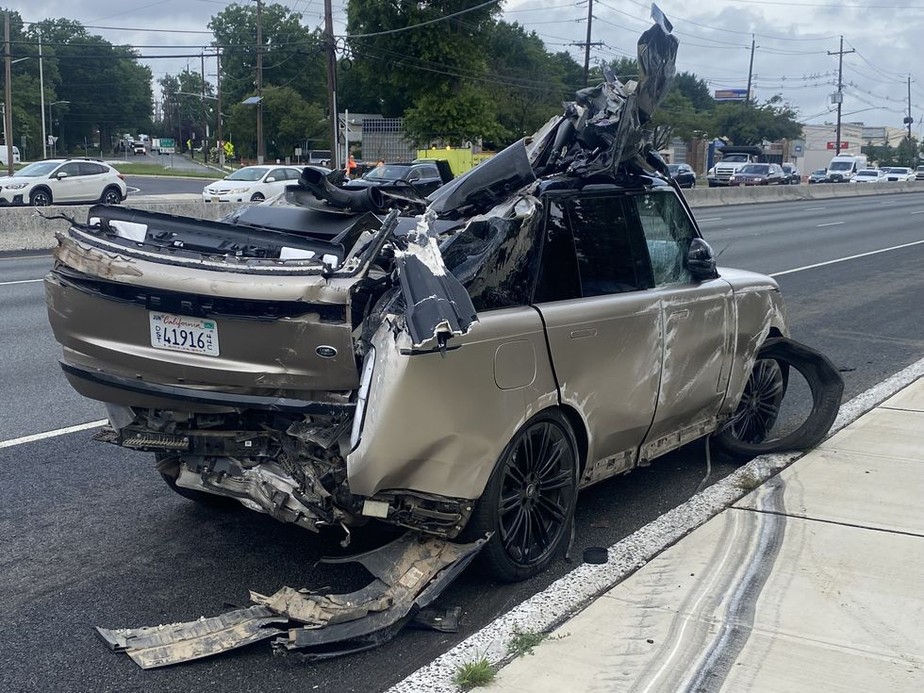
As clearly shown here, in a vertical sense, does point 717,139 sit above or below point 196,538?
above

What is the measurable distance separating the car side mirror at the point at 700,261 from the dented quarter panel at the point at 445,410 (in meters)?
1.58

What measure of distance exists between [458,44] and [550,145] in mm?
58050

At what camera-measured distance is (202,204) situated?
23125 millimetres

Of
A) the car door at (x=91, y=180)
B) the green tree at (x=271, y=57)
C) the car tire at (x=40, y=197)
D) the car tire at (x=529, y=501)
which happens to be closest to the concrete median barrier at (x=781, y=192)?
the car door at (x=91, y=180)

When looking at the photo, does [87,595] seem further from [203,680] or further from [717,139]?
[717,139]

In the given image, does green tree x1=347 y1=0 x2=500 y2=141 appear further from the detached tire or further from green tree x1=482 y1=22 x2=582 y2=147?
the detached tire

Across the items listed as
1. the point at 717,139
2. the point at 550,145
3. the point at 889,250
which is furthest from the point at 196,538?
the point at 717,139

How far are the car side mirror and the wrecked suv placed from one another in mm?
193

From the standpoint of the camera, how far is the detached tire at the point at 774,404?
633 cm

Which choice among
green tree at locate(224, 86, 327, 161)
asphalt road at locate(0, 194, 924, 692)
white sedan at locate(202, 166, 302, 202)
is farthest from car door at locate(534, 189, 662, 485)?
green tree at locate(224, 86, 327, 161)

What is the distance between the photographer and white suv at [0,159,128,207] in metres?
30.0

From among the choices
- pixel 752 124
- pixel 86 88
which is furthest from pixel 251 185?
pixel 86 88

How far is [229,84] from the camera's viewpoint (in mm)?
115062

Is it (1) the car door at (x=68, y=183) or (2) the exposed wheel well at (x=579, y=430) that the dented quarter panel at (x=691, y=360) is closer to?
(2) the exposed wheel well at (x=579, y=430)
